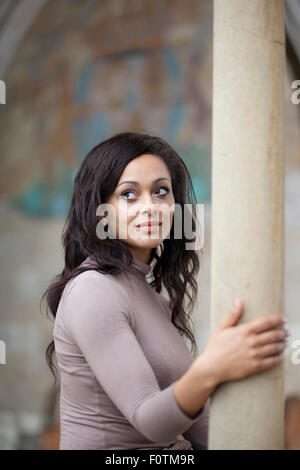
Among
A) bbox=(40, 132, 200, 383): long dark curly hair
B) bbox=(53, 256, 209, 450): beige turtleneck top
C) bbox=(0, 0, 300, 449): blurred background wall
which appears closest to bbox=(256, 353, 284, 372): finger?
bbox=(53, 256, 209, 450): beige turtleneck top

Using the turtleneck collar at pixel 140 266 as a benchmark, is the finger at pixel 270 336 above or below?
below

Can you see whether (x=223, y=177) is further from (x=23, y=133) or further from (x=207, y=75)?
(x=23, y=133)

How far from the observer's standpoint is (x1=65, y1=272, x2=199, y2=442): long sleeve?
1497mm

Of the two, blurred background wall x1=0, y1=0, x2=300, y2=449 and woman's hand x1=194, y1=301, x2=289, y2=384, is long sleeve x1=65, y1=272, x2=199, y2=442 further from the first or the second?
blurred background wall x1=0, y1=0, x2=300, y2=449

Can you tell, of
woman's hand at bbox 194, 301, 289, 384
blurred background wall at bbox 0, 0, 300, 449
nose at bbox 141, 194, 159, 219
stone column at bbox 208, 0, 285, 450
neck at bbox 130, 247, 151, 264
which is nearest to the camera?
woman's hand at bbox 194, 301, 289, 384

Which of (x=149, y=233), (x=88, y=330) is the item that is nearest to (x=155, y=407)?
(x=88, y=330)

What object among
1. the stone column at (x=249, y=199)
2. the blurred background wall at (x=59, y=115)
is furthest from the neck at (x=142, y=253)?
the blurred background wall at (x=59, y=115)

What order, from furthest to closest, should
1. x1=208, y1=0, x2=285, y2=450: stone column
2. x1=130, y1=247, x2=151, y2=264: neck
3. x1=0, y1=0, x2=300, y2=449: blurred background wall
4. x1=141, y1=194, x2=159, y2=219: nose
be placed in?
x1=0, y1=0, x2=300, y2=449: blurred background wall, x1=130, y1=247, x2=151, y2=264: neck, x1=141, y1=194, x2=159, y2=219: nose, x1=208, y1=0, x2=285, y2=450: stone column

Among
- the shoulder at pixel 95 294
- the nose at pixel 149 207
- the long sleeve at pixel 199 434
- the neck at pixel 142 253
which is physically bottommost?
the long sleeve at pixel 199 434

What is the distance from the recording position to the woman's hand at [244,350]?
1.48 m

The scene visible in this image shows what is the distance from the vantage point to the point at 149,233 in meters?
1.86

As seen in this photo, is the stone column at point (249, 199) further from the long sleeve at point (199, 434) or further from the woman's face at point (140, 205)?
the long sleeve at point (199, 434)

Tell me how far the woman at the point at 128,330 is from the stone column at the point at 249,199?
0.26 ft
